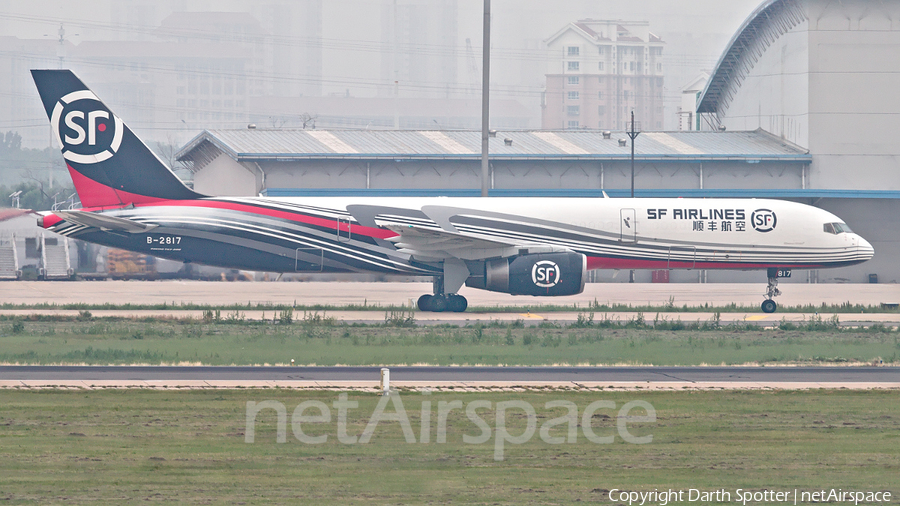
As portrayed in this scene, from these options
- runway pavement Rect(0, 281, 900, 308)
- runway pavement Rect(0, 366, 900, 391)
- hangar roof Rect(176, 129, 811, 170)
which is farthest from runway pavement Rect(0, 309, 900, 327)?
hangar roof Rect(176, 129, 811, 170)

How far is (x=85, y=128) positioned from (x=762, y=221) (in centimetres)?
2773

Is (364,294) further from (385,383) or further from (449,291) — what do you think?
(385,383)

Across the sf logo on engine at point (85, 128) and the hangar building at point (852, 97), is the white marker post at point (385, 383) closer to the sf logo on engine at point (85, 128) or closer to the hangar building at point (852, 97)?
the sf logo on engine at point (85, 128)

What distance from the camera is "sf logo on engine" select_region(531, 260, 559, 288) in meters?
39.0

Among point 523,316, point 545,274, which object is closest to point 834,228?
point 545,274

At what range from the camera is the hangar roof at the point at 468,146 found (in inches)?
2677

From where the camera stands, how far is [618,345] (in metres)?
30.0

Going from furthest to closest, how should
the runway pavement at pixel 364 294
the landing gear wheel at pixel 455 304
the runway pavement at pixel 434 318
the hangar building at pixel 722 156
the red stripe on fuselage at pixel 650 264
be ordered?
the hangar building at pixel 722 156, the runway pavement at pixel 364 294, the landing gear wheel at pixel 455 304, the red stripe on fuselage at pixel 650 264, the runway pavement at pixel 434 318

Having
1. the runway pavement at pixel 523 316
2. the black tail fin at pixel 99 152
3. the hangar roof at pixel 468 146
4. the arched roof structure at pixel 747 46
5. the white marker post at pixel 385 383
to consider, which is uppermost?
the arched roof structure at pixel 747 46

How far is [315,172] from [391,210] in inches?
1123

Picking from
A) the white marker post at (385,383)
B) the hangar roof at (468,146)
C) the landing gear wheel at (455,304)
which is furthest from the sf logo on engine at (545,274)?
the hangar roof at (468,146)

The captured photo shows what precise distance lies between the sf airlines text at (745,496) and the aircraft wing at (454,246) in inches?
1016

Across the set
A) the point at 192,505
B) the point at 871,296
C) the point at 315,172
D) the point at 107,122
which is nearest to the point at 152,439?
the point at 192,505

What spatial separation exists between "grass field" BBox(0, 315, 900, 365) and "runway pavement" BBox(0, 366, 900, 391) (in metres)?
1.28
